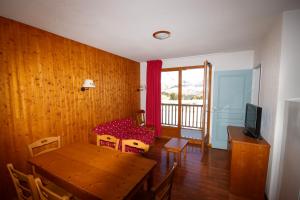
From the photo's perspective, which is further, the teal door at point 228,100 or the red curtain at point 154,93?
the red curtain at point 154,93

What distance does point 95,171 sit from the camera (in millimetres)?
A: 1303

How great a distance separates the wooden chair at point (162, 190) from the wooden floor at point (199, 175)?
2.49 ft

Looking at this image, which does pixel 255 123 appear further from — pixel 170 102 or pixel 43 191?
pixel 170 102

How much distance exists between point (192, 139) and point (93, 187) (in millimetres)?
3370

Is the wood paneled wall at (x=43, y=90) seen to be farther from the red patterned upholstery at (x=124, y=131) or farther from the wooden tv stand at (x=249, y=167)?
the wooden tv stand at (x=249, y=167)

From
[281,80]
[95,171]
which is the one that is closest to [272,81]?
[281,80]

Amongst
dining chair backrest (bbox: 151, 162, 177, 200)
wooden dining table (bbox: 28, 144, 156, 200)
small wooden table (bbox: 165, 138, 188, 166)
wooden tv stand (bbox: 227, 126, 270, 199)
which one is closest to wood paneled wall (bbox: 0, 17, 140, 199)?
wooden dining table (bbox: 28, 144, 156, 200)

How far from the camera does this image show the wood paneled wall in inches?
71.3

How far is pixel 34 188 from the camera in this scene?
106 centimetres

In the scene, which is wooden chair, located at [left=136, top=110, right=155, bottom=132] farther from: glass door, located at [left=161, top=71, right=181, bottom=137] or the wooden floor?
the wooden floor

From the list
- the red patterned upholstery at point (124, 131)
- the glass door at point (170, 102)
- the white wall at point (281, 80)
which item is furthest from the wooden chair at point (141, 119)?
the white wall at point (281, 80)

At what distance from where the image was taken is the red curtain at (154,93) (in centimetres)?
421

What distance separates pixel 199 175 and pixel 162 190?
1.62 metres

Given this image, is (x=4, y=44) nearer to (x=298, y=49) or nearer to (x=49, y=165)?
(x=49, y=165)
